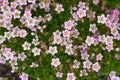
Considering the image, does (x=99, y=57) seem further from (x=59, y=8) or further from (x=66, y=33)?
(x=59, y=8)

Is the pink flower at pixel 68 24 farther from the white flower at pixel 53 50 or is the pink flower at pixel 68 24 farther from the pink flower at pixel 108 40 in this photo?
the pink flower at pixel 108 40

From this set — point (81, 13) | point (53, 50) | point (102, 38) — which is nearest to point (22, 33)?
point (53, 50)

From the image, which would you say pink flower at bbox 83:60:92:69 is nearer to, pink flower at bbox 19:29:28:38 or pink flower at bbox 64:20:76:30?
pink flower at bbox 64:20:76:30

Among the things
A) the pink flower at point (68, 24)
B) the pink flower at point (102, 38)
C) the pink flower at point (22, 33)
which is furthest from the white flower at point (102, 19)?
the pink flower at point (22, 33)

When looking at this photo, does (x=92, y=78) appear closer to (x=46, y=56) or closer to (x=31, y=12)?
(x=46, y=56)

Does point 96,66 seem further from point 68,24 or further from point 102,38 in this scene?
point 68,24

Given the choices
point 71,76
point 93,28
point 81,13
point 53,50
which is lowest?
point 71,76

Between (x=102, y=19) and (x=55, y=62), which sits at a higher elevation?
(x=102, y=19)

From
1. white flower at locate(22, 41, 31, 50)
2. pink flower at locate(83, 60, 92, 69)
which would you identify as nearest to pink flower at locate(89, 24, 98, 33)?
pink flower at locate(83, 60, 92, 69)

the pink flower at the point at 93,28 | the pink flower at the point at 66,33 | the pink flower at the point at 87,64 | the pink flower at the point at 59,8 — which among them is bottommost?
the pink flower at the point at 87,64

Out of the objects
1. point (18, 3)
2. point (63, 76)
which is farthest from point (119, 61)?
point (18, 3)

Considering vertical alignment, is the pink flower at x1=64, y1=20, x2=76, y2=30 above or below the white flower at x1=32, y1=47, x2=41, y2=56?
above
